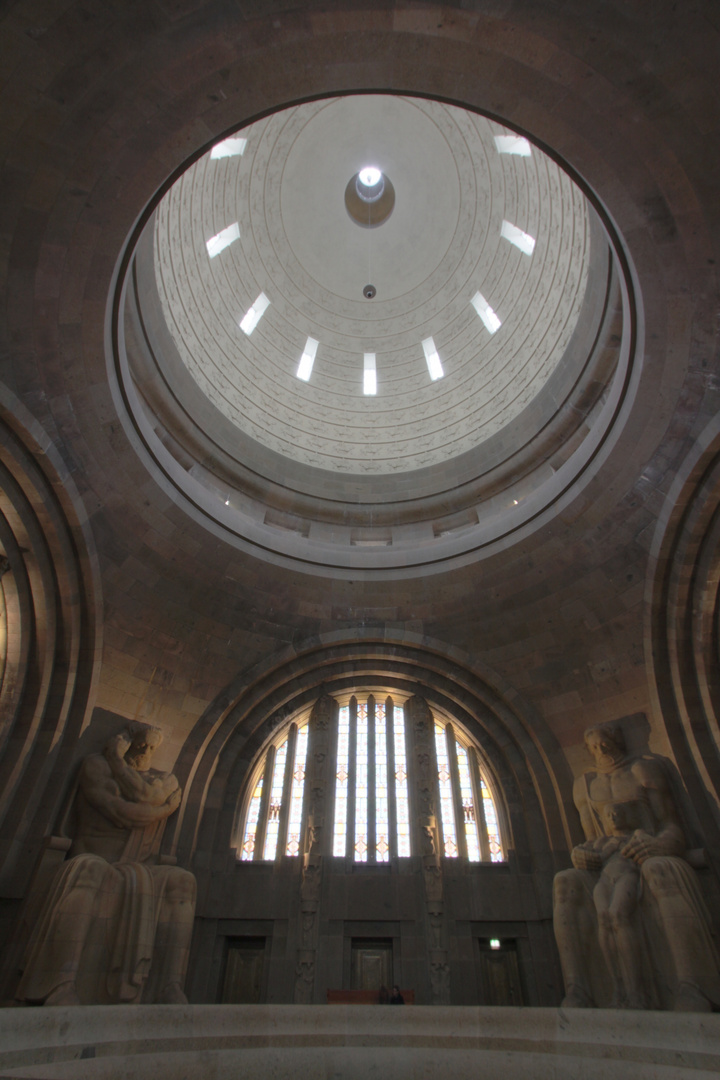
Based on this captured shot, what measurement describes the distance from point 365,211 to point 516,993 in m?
18.5

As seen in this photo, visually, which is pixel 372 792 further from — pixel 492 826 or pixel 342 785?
pixel 492 826

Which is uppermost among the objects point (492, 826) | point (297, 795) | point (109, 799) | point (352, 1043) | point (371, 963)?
point (297, 795)

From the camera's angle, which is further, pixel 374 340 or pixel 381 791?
pixel 374 340

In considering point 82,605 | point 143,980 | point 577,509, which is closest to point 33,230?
point 82,605

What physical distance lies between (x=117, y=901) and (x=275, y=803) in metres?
3.49

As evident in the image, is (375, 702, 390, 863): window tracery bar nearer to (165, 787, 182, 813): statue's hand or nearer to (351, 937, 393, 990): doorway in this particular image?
(351, 937, 393, 990): doorway

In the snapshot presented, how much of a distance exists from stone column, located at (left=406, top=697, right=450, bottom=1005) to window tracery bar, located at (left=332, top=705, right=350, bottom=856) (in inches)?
50.8

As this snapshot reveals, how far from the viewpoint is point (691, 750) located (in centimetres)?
916

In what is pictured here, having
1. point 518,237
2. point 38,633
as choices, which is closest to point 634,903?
point 38,633

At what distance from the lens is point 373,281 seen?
17578 millimetres

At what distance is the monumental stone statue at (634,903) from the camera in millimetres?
7191

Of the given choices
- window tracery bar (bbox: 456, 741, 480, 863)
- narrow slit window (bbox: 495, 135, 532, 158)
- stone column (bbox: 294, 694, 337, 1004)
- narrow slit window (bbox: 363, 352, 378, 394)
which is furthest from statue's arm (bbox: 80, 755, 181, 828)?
narrow slit window (bbox: 495, 135, 532, 158)

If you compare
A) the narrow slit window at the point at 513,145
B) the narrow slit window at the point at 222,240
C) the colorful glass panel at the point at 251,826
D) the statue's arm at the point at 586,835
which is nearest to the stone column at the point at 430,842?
the statue's arm at the point at 586,835

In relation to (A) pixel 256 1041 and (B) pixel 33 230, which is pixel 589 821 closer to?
(A) pixel 256 1041
